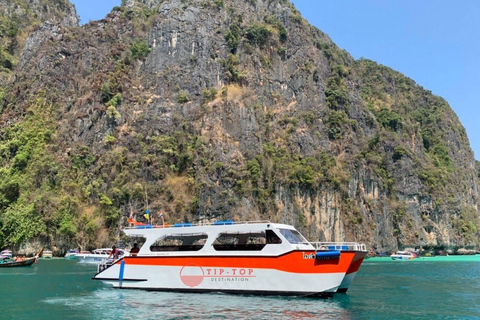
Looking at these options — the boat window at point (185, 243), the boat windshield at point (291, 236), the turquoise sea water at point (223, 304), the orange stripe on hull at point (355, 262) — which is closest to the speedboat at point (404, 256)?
the turquoise sea water at point (223, 304)

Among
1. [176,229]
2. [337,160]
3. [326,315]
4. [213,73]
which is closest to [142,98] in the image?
[213,73]

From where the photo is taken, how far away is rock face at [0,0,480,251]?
72062 mm

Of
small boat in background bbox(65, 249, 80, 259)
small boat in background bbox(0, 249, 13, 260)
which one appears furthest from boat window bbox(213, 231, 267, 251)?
small boat in background bbox(0, 249, 13, 260)

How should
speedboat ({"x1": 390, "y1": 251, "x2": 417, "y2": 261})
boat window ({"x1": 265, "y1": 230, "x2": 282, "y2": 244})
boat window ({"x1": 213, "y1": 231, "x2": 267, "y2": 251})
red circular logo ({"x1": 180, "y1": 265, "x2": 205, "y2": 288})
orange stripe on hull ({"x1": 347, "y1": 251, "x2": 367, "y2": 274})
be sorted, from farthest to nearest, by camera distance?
speedboat ({"x1": 390, "y1": 251, "x2": 417, "y2": 261}) < red circular logo ({"x1": 180, "y1": 265, "x2": 205, "y2": 288}) < boat window ({"x1": 213, "y1": 231, "x2": 267, "y2": 251}) < boat window ({"x1": 265, "y1": 230, "x2": 282, "y2": 244}) < orange stripe on hull ({"x1": 347, "y1": 251, "x2": 367, "y2": 274})

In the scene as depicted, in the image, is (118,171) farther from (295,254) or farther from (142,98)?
(295,254)

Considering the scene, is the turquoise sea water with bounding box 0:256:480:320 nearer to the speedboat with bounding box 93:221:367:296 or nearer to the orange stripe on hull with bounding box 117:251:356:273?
the speedboat with bounding box 93:221:367:296

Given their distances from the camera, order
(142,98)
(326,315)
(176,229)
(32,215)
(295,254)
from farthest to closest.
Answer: (142,98) → (32,215) → (176,229) → (295,254) → (326,315)

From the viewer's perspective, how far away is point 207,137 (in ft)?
255

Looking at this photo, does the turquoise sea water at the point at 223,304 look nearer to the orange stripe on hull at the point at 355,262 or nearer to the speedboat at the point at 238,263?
the speedboat at the point at 238,263

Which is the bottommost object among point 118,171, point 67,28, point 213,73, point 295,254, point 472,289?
point 472,289

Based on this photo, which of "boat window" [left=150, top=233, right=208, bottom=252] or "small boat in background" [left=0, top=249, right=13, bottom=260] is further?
"small boat in background" [left=0, top=249, right=13, bottom=260]

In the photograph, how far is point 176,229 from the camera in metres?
26.3

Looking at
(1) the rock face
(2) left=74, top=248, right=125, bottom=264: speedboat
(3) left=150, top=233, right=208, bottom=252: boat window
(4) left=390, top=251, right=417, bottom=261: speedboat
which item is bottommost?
(4) left=390, top=251, right=417, bottom=261: speedboat

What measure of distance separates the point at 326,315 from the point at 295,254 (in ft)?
13.9
